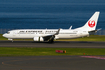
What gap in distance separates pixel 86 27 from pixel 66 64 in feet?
104

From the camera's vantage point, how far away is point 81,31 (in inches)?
2319

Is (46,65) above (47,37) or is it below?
below

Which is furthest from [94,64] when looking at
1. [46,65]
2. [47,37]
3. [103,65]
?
[47,37]

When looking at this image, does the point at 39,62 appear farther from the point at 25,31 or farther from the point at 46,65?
the point at 25,31

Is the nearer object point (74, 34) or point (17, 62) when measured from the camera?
point (17, 62)

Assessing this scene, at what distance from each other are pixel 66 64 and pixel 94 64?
373 cm

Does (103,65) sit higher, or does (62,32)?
(62,32)

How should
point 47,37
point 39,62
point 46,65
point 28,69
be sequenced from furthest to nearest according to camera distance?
point 47,37 < point 39,62 < point 46,65 < point 28,69

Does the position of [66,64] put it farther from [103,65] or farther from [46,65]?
[103,65]

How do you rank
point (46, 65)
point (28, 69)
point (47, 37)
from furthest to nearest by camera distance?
point (47, 37) < point (46, 65) < point (28, 69)

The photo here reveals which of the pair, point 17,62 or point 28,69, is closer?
point 28,69

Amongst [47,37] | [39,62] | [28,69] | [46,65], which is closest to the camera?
[28,69]

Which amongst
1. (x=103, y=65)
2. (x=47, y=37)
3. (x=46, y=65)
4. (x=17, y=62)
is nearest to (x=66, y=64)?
(x=46, y=65)

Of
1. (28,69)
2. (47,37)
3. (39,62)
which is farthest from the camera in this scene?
(47,37)
